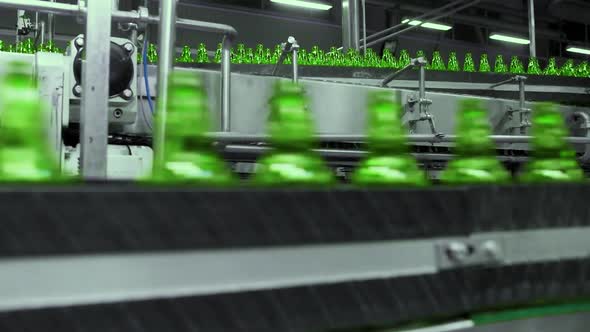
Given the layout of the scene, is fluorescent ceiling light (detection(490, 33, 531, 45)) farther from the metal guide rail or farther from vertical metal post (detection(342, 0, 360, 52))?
the metal guide rail

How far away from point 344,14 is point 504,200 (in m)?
3.45

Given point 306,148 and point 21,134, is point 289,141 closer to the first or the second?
point 306,148

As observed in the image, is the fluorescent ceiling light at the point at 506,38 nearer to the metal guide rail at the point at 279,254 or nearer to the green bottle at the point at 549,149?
the green bottle at the point at 549,149

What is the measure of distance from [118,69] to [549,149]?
2.97 feet

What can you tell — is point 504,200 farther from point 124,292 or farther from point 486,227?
point 124,292

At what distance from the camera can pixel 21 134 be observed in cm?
44

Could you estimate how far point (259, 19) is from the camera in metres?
7.68

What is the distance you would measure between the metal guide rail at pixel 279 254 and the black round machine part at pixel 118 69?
891 mm

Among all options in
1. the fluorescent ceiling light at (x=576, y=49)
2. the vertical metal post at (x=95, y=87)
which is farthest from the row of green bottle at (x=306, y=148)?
the fluorescent ceiling light at (x=576, y=49)

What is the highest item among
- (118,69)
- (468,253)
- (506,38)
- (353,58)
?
(506,38)

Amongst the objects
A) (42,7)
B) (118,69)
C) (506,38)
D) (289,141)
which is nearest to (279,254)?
(289,141)

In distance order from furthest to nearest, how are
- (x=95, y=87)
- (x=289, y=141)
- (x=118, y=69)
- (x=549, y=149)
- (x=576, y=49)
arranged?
(x=576, y=49), (x=118, y=69), (x=95, y=87), (x=549, y=149), (x=289, y=141)

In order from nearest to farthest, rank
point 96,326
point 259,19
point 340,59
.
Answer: point 96,326 → point 340,59 → point 259,19

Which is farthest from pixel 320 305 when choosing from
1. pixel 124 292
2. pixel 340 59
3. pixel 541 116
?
pixel 340 59
